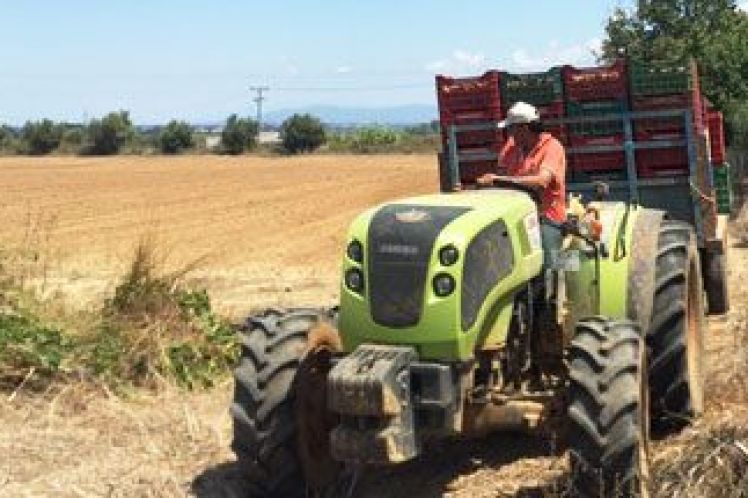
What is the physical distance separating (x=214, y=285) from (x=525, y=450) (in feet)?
30.1

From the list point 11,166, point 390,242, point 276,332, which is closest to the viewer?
point 390,242

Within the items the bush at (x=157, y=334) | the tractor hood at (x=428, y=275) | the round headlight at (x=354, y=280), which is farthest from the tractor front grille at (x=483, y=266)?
the bush at (x=157, y=334)

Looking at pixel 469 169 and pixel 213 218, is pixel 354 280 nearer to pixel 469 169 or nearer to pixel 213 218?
pixel 469 169

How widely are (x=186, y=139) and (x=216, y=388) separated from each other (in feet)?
218

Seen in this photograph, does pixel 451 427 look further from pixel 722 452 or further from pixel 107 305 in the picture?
pixel 107 305

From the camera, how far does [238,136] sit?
70000 millimetres

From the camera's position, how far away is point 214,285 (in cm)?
1552

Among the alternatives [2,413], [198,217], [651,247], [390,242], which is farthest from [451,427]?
[198,217]

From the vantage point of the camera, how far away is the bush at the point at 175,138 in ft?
241

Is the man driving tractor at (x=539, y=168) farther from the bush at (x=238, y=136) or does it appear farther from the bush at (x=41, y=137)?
the bush at (x=41, y=137)

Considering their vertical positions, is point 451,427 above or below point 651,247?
below

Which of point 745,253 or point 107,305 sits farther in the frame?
point 745,253

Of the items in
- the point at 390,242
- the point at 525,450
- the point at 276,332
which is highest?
the point at 390,242

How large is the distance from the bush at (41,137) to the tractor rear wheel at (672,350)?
7351cm
